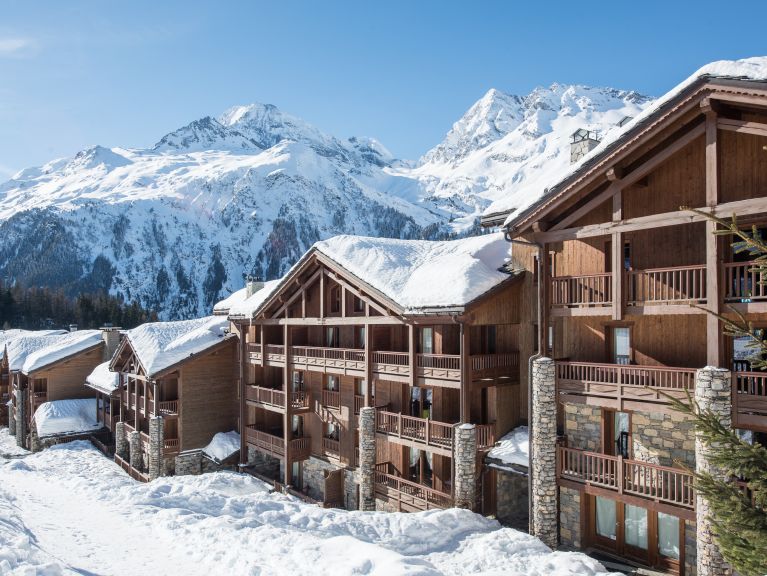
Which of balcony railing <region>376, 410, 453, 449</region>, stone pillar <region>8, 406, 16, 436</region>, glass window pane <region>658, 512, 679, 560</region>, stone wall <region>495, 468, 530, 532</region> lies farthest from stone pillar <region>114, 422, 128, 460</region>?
glass window pane <region>658, 512, 679, 560</region>

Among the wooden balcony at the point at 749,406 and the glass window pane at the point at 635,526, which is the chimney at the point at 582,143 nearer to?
the wooden balcony at the point at 749,406

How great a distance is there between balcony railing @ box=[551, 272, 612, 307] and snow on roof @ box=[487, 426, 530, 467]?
15.4ft

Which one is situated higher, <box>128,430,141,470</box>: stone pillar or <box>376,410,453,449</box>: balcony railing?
<box>376,410,453,449</box>: balcony railing

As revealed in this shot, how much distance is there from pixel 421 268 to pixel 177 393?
59.2 feet

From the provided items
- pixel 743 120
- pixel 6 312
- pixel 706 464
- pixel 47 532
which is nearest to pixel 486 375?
pixel 706 464

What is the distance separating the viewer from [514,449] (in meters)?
18.5

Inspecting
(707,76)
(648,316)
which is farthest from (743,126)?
(648,316)

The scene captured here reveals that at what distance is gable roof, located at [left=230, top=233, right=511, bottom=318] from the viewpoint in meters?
19.5

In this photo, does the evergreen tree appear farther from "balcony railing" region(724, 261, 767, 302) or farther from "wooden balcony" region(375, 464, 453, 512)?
"wooden balcony" region(375, 464, 453, 512)

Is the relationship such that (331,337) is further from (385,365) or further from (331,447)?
(385,365)

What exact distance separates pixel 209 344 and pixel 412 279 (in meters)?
15.1

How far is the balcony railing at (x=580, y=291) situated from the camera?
52.5 feet

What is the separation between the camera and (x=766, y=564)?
7.72 metres

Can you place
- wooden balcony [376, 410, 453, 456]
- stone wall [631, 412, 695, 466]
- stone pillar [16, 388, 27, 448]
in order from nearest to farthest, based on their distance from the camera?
stone wall [631, 412, 695, 466] < wooden balcony [376, 410, 453, 456] < stone pillar [16, 388, 27, 448]
